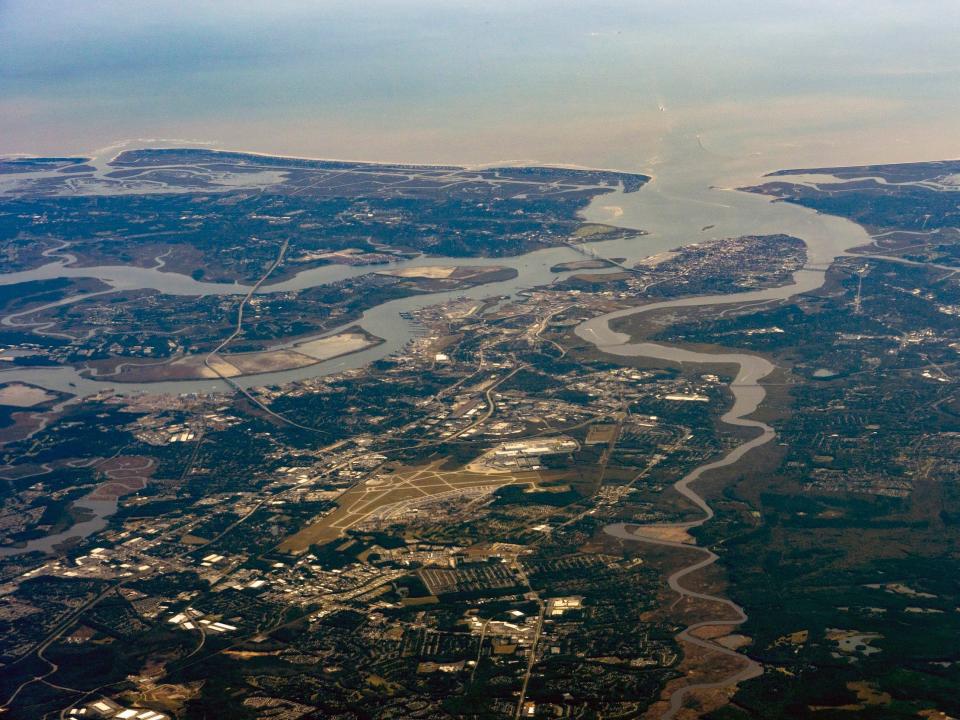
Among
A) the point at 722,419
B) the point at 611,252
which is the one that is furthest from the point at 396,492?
the point at 611,252

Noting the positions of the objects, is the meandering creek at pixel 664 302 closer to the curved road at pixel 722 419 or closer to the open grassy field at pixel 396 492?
the curved road at pixel 722 419

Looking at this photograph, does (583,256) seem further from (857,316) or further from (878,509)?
(878,509)

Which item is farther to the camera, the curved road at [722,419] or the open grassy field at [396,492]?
the open grassy field at [396,492]

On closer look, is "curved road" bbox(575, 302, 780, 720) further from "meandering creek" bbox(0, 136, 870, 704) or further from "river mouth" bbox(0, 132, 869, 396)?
"river mouth" bbox(0, 132, 869, 396)

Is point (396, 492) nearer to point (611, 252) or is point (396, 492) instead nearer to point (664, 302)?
point (664, 302)

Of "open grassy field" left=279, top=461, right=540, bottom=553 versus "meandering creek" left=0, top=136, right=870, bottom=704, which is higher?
"meandering creek" left=0, top=136, right=870, bottom=704

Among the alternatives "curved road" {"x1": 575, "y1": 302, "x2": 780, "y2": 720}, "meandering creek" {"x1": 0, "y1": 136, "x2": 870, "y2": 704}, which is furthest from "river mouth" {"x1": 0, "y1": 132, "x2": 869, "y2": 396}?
"curved road" {"x1": 575, "y1": 302, "x2": 780, "y2": 720}

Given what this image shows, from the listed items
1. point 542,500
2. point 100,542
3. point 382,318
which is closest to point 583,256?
point 382,318

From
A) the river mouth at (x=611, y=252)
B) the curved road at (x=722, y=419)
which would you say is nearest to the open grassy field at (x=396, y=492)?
the curved road at (x=722, y=419)
